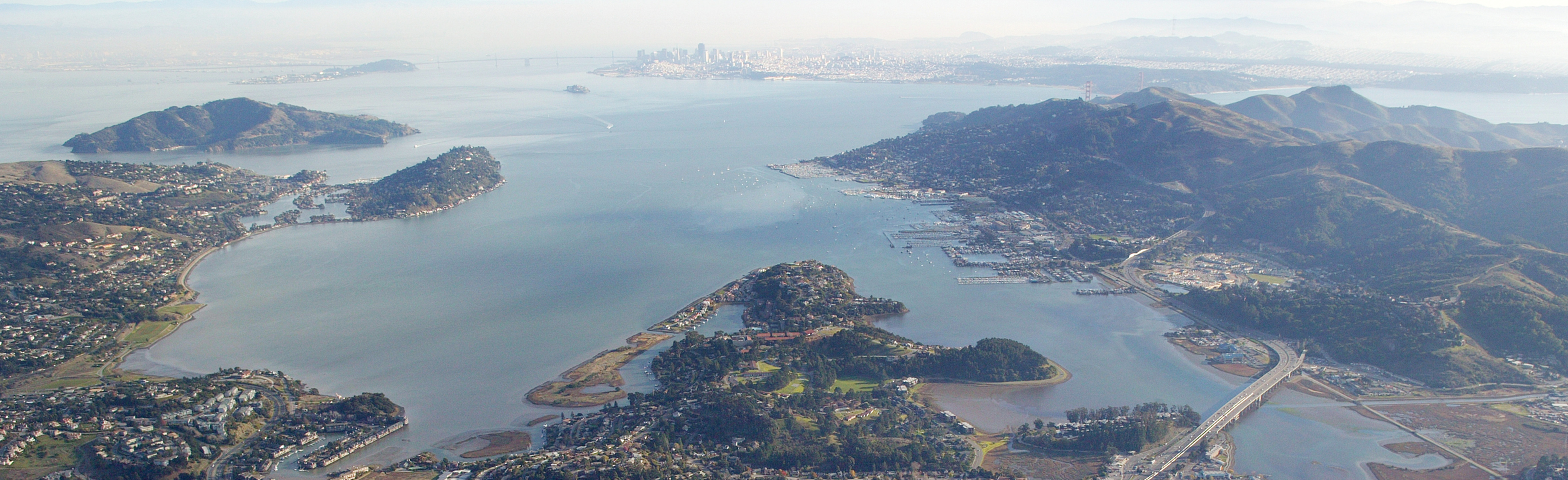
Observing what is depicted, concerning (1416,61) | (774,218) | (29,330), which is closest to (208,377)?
(29,330)

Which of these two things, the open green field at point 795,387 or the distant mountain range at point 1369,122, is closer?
the open green field at point 795,387

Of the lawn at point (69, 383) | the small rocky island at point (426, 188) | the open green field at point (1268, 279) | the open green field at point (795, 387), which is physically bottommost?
the open green field at point (795, 387)

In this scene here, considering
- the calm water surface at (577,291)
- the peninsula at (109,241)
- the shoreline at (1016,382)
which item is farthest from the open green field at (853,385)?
the peninsula at (109,241)

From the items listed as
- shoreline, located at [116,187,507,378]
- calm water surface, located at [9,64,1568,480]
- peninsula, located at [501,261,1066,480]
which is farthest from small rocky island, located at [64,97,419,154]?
peninsula, located at [501,261,1066,480]

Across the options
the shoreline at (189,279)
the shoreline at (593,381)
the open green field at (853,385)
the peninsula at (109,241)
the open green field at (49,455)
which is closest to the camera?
the open green field at (49,455)

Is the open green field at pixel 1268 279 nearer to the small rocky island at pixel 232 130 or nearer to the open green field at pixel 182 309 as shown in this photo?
the open green field at pixel 182 309

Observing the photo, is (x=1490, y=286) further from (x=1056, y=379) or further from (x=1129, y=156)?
(x=1129, y=156)

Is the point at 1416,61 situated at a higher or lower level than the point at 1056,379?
higher
